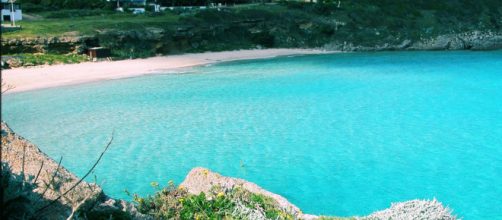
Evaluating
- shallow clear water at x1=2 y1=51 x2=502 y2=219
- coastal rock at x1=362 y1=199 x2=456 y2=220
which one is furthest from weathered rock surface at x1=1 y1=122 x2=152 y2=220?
shallow clear water at x1=2 y1=51 x2=502 y2=219

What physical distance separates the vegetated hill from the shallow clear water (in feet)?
29.3

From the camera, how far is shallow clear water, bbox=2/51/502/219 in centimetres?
1357

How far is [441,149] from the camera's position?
55.4 ft

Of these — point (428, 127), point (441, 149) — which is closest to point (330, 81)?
point (428, 127)

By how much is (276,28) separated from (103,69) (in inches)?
786

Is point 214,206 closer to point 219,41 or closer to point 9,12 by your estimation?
point 219,41

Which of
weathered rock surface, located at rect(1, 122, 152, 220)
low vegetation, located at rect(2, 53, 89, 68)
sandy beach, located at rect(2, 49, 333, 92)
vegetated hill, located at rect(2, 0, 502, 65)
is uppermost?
weathered rock surface, located at rect(1, 122, 152, 220)

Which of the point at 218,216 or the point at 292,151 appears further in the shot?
the point at 292,151

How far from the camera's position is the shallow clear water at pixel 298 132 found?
1357 centimetres

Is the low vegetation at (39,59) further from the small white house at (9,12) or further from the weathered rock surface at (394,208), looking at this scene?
the weathered rock surface at (394,208)

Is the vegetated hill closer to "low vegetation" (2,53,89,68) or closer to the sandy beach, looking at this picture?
"low vegetation" (2,53,89,68)

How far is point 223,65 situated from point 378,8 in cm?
2545

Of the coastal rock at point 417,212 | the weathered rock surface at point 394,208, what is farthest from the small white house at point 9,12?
the coastal rock at point 417,212

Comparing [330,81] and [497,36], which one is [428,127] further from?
[497,36]
